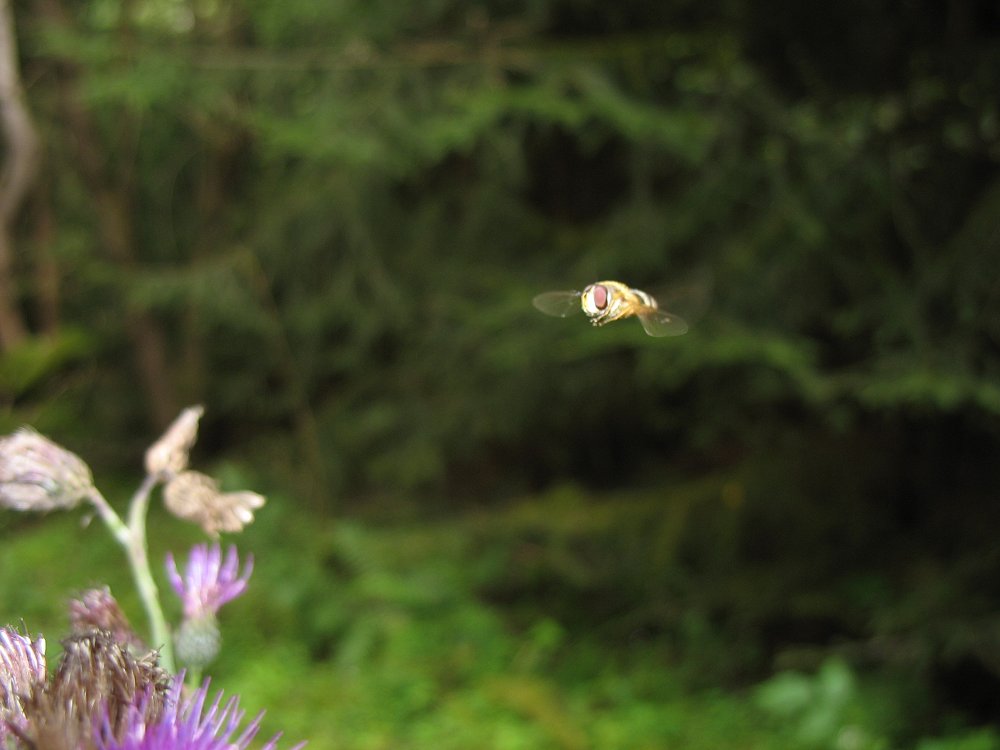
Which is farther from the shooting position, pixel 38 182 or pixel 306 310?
pixel 38 182

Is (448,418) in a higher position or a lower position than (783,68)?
lower

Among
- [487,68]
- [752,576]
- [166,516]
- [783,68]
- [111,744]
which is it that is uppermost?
[487,68]

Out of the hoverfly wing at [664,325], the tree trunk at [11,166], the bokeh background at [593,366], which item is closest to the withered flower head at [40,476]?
the hoverfly wing at [664,325]

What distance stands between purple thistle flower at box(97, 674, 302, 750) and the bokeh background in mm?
2758

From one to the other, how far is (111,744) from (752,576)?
164 inches

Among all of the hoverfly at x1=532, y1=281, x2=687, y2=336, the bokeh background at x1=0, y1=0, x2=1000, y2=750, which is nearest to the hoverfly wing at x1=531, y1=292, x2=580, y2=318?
the hoverfly at x1=532, y1=281, x2=687, y2=336

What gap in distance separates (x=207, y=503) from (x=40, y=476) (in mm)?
151

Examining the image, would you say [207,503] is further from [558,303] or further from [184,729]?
[558,303]

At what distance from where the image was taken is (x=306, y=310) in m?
6.52

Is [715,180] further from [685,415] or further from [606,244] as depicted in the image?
[685,415]

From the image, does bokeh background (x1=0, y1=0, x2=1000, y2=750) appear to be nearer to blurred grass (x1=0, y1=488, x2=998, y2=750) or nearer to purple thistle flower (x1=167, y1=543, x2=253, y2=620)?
blurred grass (x1=0, y1=488, x2=998, y2=750)

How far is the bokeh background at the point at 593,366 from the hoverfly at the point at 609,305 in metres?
1.87

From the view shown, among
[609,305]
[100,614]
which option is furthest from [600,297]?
[100,614]

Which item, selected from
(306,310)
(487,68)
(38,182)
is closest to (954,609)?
(487,68)
